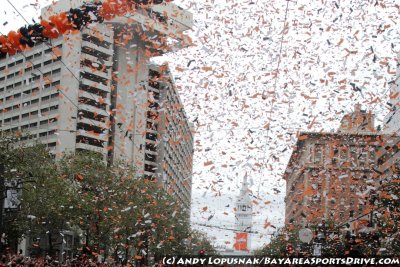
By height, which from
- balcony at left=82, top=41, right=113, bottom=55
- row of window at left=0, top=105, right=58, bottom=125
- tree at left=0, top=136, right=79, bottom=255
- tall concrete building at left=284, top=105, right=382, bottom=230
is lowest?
tall concrete building at left=284, top=105, right=382, bottom=230

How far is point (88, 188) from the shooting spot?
41.9 metres

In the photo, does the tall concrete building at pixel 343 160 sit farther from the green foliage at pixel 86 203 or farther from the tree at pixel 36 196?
the tree at pixel 36 196

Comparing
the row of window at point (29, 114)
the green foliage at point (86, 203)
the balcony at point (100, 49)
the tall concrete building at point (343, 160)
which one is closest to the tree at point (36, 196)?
the green foliage at point (86, 203)

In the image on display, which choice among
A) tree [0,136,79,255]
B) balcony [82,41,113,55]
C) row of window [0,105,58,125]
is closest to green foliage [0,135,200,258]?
tree [0,136,79,255]

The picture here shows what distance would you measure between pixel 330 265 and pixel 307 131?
725cm

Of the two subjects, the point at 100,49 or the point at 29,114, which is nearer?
the point at 100,49

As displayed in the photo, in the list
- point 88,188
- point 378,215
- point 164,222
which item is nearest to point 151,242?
point 164,222

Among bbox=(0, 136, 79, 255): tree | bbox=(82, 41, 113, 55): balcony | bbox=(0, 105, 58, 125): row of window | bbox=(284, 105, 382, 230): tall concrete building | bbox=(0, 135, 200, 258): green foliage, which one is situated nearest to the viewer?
bbox=(284, 105, 382, 230): tall concrete building

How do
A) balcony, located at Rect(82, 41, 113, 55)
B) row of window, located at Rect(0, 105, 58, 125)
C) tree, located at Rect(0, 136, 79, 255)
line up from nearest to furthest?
tree, located at Rect(0, 136, 79, 255), balcony, located at Rect(82, 41, 113, 55), row of window, located at Rect(0, 105, 58, 125)

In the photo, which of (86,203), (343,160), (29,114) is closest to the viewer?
(343,160)

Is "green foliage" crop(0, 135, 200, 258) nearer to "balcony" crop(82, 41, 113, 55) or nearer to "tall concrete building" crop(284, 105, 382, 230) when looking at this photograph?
"tall concrete building" crop(284, 105, 382, 230)

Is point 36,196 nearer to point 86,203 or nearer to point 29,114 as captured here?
point 86,203

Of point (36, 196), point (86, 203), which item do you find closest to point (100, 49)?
point (86, 203)

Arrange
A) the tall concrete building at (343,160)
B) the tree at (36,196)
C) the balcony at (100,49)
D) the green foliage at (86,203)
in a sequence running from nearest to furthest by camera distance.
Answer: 1. the tall concrete building at (343,160)
2. the tree at (36,196)
3. the green foliage at (86,203)
4. the balcony at (100,49)
